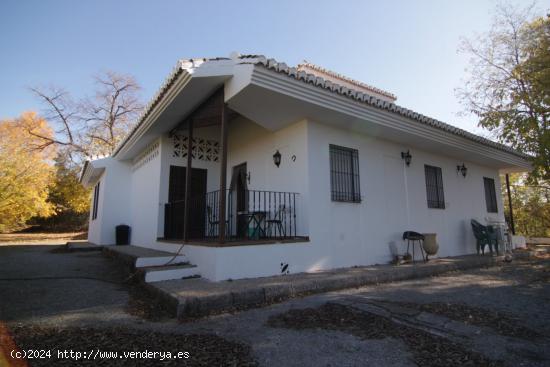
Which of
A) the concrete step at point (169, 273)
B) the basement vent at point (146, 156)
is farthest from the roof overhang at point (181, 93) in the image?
the concrete step at point (169, 273)

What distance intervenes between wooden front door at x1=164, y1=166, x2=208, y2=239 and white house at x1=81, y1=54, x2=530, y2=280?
3 centimetres

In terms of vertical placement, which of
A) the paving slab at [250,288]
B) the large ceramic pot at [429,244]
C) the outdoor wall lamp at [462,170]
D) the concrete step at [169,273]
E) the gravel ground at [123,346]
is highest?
the outdoor wall lamp at [462,170]

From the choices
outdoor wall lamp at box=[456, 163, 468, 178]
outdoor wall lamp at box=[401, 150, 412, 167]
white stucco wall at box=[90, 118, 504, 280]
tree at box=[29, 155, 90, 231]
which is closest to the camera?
white stucco wall at box=[90, 118, 504, 280]

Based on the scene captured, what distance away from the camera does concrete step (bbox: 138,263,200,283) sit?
454 cm

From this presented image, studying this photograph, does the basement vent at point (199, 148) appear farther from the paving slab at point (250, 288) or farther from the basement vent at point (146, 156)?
the paving slab at point (250, 288)

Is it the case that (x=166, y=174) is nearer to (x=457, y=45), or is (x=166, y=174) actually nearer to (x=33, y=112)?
(x=457, y=45)

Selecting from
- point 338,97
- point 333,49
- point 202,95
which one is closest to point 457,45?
point 333,49

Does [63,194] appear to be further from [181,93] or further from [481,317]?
[481,317]

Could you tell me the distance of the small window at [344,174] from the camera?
6.11 metres

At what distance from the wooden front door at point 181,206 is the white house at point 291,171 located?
0.03 meters

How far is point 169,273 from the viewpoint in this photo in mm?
4641

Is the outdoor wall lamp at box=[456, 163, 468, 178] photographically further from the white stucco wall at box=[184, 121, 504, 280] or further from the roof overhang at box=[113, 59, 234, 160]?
the roof overhang at box=[113, 59, 234, 160]

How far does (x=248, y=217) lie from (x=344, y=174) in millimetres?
2210

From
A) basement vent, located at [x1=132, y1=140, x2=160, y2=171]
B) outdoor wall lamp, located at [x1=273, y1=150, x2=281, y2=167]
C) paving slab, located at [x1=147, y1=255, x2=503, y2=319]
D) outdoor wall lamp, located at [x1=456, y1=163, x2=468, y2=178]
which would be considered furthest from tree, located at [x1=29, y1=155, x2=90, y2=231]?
outdoor wall lamp, located at [x1=456, y1=163, x2=468, y2=178]
